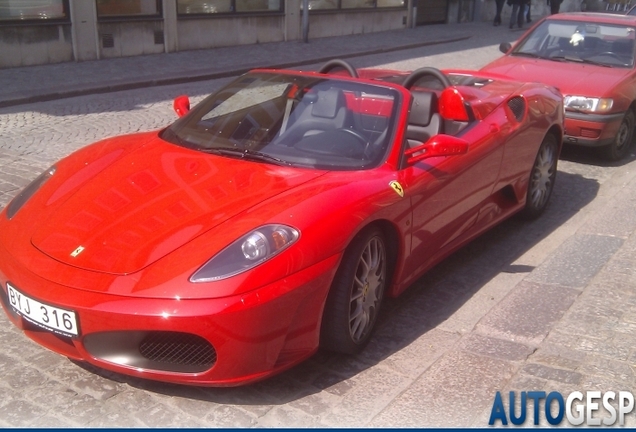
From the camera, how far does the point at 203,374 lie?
128 inches

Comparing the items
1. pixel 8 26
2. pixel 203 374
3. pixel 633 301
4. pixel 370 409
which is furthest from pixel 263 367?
pixel 8 26

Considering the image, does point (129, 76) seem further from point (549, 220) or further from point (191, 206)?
point (191, 206)

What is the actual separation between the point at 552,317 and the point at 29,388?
2852mm

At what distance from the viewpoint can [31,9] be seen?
12.8 meters

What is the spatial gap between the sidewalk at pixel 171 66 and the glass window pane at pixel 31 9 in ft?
2.75

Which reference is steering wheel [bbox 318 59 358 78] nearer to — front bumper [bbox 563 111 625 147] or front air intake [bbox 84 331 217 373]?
front air intake [bbox 84 331 217 373]

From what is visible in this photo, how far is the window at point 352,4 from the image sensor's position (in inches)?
744

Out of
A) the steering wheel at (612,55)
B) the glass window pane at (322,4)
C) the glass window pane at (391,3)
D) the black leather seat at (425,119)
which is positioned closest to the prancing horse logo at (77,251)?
the black leather seat at (425,119)

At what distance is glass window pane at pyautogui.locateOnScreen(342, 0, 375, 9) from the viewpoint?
19859 mm

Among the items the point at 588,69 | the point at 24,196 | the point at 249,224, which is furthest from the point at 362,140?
the point at 588,69

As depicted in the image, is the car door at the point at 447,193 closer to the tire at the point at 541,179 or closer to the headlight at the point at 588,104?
the tire at the point at 541,179

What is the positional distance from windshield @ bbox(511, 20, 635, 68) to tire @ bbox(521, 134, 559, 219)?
2.91 m

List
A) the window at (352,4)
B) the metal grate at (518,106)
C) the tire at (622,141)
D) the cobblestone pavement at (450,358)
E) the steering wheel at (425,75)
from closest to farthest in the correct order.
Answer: the cobblestone pavement at (450,358) → the steering wheel at (425,75) → the metal grate at (518,106) → the tire at (622,141) → the window at (352,4)

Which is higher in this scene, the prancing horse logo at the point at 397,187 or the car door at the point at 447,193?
the prancing horse logo at the point at 397,187
